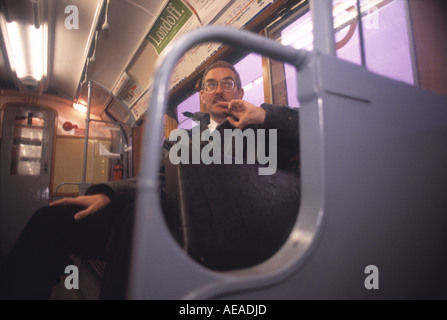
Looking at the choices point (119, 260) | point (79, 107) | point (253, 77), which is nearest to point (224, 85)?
point (253, 77)

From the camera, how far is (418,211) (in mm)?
697

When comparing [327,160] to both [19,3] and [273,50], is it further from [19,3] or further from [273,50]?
[19,3]

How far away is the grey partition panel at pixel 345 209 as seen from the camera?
38 centimetres

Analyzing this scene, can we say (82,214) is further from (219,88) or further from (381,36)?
(381,36)

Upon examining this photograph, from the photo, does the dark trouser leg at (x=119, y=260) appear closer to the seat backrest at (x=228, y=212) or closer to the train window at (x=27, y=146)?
the seat backrest at (x=228, y=212)

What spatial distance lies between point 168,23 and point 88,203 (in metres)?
2.61

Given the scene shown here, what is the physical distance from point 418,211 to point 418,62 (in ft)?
2.66

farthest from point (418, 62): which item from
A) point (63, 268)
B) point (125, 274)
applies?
point (63, 268)

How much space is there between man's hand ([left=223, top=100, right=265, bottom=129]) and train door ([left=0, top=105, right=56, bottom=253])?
5.67 meters

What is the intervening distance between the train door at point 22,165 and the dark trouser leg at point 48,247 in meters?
5.15

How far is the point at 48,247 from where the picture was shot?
0.85 m

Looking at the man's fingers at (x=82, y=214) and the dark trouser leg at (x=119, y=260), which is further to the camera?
the man's fingers at (x=82, y=214)

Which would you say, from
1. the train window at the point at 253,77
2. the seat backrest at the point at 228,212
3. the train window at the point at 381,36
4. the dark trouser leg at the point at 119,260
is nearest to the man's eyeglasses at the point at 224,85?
the train window at the point at 253,77

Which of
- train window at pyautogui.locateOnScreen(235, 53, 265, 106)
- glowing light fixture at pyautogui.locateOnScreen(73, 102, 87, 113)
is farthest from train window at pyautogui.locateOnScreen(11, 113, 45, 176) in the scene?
train window at pyautogui.locateOnScreen(235, 53, 265, 106)
